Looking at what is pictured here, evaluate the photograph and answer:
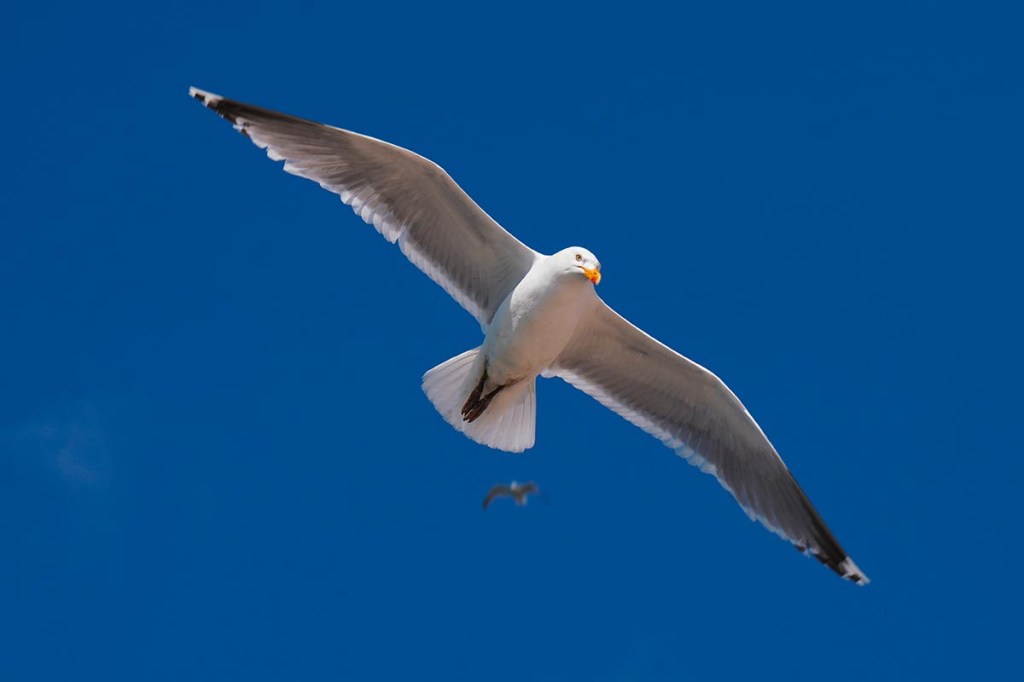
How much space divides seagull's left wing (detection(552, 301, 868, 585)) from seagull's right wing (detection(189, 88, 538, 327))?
71cm

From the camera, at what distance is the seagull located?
882 centimetres

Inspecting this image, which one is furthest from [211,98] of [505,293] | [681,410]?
[681,410]

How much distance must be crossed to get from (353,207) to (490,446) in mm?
1761

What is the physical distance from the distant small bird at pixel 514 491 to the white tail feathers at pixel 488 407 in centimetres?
194

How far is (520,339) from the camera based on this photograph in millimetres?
8930

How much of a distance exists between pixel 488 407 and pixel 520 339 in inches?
26.2

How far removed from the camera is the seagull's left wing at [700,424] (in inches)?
375

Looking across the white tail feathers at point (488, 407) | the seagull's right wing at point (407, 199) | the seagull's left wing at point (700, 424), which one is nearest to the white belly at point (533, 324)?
the white tail feathers at point (488, 407)

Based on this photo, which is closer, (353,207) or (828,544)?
(353,207)

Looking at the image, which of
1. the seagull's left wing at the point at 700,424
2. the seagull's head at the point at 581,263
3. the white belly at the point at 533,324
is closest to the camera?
the seagull's head at the point at 581,263

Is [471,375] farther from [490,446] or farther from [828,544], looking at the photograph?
[828,544]

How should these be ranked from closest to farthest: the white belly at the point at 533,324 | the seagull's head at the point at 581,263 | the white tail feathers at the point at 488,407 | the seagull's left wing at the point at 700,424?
the seagull's head at the point at 581,263, the white belly at the point at 533,324, the white tail feathers at the point at 488,407, the seagull's left wing at the point at 700,424

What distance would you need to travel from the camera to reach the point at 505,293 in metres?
9.32

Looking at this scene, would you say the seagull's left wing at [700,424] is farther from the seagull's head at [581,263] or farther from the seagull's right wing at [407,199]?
the seagull's head at [581,263]
